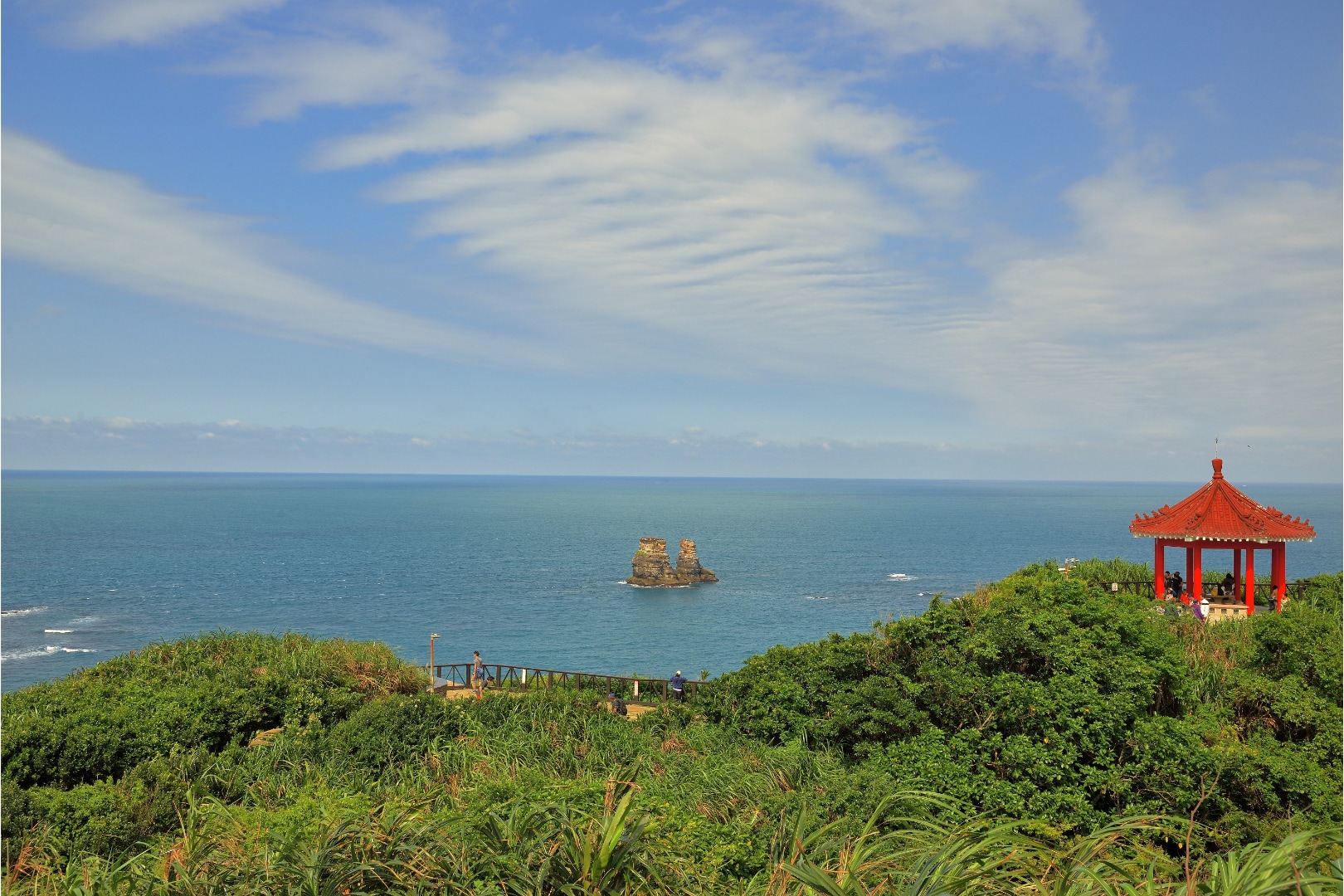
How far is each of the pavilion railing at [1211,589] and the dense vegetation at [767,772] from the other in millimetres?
5329

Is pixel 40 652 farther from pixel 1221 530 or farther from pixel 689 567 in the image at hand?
pixel 1221 530

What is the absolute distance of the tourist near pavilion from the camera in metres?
19.6

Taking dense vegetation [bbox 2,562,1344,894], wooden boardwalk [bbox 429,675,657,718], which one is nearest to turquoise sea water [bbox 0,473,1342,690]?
dense vegetation [bbox 2,562,1344,894]

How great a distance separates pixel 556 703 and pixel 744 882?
7.85 metres

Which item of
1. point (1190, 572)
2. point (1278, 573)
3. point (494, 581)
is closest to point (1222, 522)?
point (1278, 573)

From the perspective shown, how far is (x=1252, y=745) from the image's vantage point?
10695 mm

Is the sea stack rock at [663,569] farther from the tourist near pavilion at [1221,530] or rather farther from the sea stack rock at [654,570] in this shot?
the tourist near pavilion at [1221,530]

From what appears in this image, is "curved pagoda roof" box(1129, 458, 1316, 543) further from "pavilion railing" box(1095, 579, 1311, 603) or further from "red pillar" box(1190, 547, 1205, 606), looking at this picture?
"pavilion railing" box(1095, 579, 1311, 603)

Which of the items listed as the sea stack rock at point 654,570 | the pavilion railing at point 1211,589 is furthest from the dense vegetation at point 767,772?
the sea stack rock at point 654,570

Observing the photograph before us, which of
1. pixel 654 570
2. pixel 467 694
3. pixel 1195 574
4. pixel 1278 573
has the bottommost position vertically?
pixel 654 570

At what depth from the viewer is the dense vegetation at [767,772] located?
5.21m

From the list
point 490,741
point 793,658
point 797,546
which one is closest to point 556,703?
point 490,741

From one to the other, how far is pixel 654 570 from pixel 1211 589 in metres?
56.1

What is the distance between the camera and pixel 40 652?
47.3 metres
